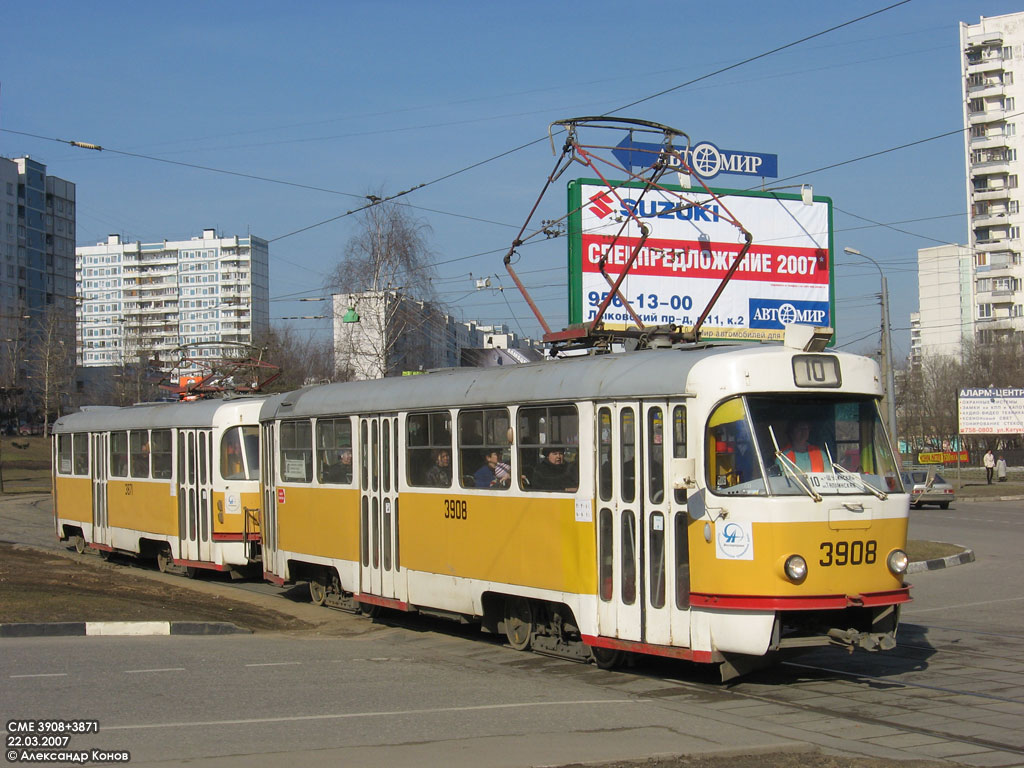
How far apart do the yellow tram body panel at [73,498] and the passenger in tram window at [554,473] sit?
15.7 metres

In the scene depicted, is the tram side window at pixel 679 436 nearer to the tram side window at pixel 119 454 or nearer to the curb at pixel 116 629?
the curb at pixel 116 629

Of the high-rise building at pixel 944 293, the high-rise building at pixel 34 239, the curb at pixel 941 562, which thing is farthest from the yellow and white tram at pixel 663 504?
the high-rise building at pixel 944 293

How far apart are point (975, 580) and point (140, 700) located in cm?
1356

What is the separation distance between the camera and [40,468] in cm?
6612

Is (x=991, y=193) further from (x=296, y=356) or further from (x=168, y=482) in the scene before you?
(x=168, y=482)

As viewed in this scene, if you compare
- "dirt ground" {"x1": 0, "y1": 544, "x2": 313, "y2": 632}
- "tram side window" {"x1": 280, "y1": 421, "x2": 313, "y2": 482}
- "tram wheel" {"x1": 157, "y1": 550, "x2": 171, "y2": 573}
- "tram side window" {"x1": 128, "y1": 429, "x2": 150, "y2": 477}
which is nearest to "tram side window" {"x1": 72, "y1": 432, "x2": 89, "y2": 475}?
"tram side window" {"x1": 128, "y1": 429, "x2": 150, "y2": 477}

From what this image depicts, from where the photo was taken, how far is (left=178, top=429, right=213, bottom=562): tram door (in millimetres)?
19047

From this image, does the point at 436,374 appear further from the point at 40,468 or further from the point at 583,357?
the point at 40,468

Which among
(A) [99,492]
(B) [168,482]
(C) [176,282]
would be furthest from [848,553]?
(C) [176,282]

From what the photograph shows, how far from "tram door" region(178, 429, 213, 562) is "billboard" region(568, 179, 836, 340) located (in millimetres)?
7105

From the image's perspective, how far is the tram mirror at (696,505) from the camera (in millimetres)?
9250

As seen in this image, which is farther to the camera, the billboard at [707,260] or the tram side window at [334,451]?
the billboard at [707,260]

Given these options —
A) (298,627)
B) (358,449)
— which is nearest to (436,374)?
(358,449)

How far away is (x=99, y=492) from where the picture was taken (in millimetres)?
23422
